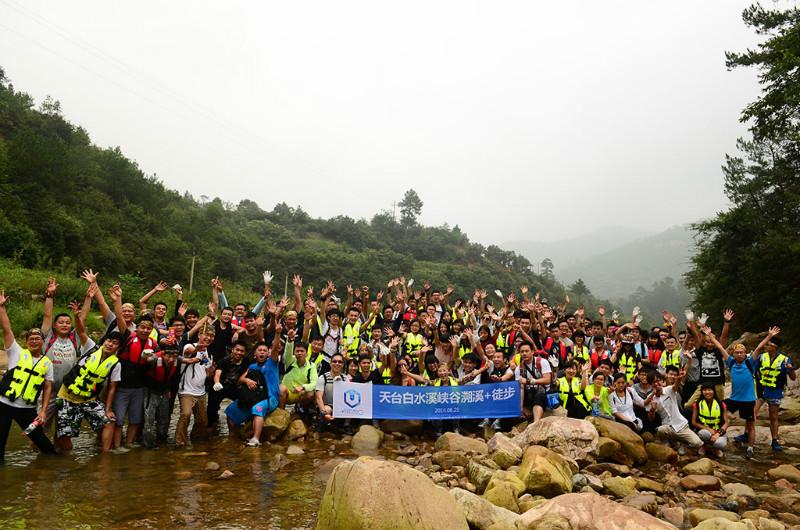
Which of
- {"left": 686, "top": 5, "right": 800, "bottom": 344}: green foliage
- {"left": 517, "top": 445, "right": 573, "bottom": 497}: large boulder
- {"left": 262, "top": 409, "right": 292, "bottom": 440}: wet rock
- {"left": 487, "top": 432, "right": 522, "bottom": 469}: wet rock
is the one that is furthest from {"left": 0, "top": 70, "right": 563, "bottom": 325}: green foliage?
{"left": 686, "top": 5, "right": 800, "bottom": 344}: green foliage

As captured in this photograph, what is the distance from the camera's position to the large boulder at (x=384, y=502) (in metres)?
4.66

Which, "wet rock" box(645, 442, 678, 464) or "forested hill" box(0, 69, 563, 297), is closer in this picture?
"wet rock" box(645, 442, 678, 464)

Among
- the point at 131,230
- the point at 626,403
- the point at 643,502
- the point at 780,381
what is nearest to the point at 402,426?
the point at 626,403

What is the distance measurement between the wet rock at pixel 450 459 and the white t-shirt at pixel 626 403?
3411mm

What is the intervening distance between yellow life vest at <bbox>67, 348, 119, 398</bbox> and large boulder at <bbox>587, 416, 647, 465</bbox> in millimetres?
8155

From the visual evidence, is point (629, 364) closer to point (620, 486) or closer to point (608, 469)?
point (608, 469)

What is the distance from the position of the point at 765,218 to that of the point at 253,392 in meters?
21.5

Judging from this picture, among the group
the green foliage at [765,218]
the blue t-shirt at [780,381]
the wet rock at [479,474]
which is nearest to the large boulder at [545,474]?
the wet rock at [479,474]

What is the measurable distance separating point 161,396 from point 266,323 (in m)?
2.57

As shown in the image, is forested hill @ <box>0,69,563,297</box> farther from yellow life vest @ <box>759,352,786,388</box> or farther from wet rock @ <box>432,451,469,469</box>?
yellow life vest @ <box>759,352,786,388</box>

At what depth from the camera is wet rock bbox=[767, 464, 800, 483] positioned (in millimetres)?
7551

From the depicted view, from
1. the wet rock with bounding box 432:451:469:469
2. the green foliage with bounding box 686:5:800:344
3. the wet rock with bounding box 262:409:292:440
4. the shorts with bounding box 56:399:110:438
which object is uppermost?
the green foliage with bounding box 686:5:800:344

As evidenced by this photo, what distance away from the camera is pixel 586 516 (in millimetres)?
5059

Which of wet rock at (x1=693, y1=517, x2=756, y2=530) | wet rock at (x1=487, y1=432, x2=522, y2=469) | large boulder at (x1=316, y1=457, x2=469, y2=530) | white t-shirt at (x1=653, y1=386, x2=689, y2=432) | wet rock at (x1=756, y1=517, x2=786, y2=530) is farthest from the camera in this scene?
white t-shirt at (x1=653, y1=386, x2=689, y2=432)
